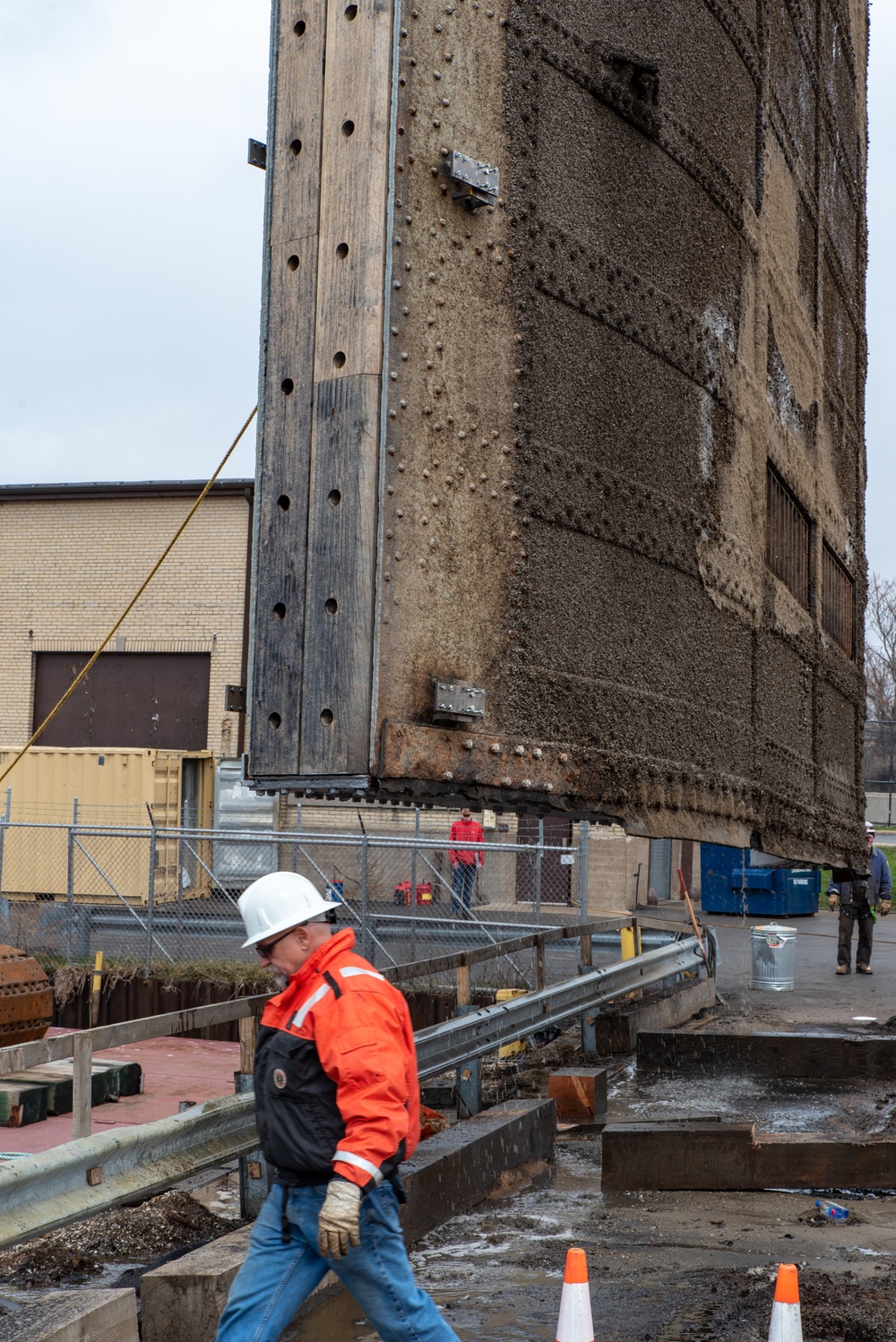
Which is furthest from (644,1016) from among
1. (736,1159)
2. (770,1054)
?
(736,1159)

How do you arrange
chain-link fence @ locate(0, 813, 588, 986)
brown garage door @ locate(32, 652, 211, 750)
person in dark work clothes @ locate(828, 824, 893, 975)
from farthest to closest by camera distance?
brown garage door @ locate(32, 652, 211, 750) < person in dark work clothes @ locate(828, 824, 893, 975) < chain-link fence @ locate(0, 813, 588, 986)

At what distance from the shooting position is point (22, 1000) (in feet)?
38.2

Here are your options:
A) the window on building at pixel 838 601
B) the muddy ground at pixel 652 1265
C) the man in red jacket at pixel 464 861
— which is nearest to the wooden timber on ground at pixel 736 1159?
the muddy ground at pixel 652 1265

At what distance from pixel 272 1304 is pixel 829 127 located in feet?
27.6

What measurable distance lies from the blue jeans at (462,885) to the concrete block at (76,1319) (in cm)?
1284

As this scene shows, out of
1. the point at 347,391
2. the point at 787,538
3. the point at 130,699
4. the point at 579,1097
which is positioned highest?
the point at 130,699

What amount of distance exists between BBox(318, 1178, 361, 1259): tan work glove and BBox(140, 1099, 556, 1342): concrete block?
1.55 metres

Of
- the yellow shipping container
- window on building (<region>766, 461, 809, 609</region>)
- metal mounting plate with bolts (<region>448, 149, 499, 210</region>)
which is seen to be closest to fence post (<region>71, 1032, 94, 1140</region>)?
metal mounting plate with bolts (<region>448, 149, 499, 210</region>)

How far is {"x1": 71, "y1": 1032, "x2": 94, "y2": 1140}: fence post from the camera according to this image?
4734 millimetres

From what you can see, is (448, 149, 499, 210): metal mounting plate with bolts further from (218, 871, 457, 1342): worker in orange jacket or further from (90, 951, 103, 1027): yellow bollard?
(90, 951, 103, 1027): yellow bollard

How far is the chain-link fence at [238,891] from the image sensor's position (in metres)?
16.8

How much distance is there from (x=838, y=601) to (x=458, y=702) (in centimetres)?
588

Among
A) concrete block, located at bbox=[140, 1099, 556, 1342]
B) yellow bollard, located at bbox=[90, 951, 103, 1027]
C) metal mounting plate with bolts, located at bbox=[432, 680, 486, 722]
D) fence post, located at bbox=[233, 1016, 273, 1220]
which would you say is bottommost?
yellow bollard, located at bbox=[90, 951, 103, 1027]

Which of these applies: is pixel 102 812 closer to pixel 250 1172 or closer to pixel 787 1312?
pixel 250 1172
